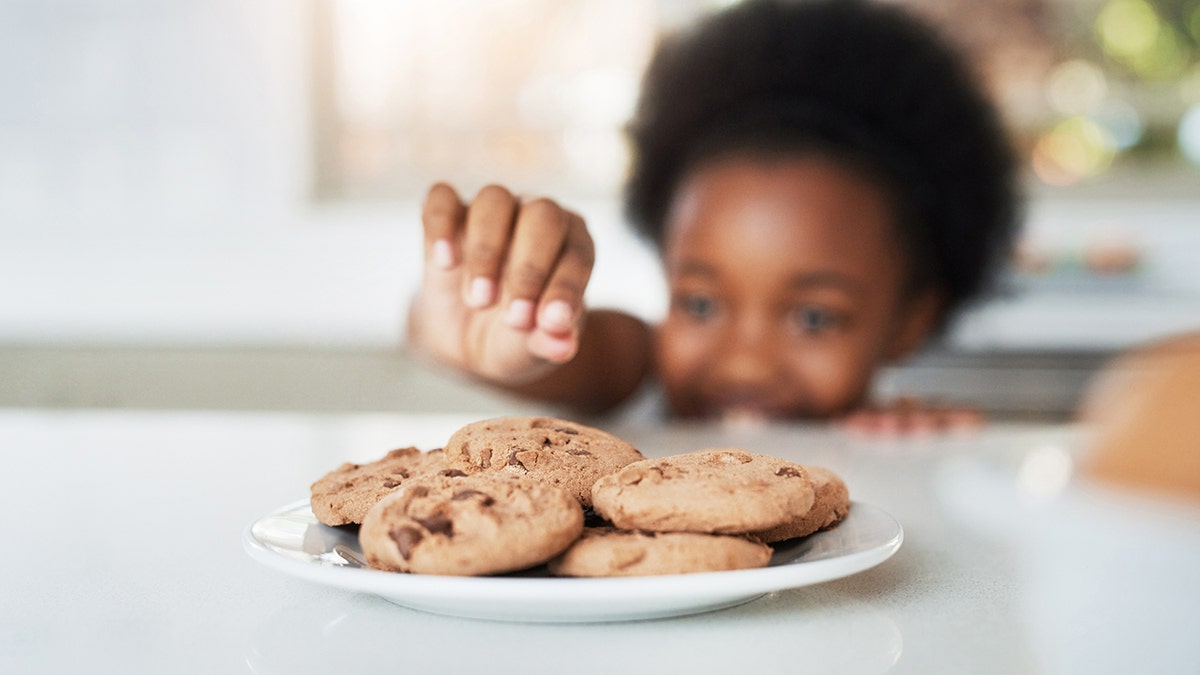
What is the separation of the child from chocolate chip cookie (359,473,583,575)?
29.4 inches

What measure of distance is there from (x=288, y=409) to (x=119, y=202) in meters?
0.57

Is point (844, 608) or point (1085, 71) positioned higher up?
point (1085, 71)

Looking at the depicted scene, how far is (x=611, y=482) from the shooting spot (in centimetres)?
34

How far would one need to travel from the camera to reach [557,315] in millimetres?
569

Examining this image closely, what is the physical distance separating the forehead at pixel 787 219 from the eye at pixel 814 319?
0.05 m

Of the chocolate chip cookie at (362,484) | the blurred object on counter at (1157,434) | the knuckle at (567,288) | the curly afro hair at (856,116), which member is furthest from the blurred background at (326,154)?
the chocolate chip cookie at (362,484)

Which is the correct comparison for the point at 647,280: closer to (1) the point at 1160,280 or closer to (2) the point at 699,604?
(1) the point at 1160,280

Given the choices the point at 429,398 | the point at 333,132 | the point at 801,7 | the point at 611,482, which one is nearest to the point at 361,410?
the point at 429,398

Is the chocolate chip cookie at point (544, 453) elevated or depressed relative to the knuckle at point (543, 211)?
depressed

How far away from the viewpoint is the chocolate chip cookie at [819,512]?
1.19 feet

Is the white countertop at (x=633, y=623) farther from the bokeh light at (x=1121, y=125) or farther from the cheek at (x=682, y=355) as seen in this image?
the bokeh light at (x=1121, y=125)

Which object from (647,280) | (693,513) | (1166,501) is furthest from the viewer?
(647,280)

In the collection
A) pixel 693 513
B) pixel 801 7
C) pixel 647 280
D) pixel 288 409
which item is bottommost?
pixel 288 409

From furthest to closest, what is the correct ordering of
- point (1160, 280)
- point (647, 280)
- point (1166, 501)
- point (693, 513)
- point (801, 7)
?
point (647, 280) < point (1160, 280) < point (801, 7) < point (1166, 501) < point (693, 513)
